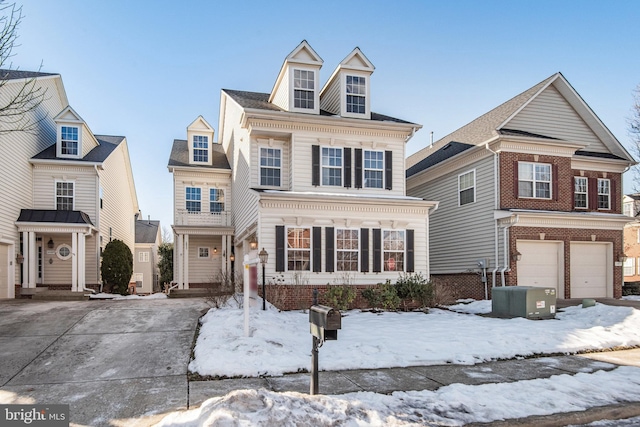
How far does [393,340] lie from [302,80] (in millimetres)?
10717

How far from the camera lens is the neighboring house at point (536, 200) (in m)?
17.1

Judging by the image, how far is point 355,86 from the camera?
16844mm

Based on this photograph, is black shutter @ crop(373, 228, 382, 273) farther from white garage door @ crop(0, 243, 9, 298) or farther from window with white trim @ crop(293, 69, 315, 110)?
white garage door @ crop(0, 243, 9, 298)

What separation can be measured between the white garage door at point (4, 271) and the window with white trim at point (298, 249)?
36.6ft

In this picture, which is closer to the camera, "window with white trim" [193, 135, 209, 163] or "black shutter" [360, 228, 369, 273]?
"black shutter" [360, 228, 369, 273]

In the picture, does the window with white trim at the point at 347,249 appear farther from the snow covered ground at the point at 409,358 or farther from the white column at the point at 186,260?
the white column at the point at 186,260

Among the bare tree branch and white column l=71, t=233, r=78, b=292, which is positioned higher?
the bare tree branch

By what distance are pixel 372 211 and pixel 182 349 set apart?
343 inches

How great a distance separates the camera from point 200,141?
2278 cm

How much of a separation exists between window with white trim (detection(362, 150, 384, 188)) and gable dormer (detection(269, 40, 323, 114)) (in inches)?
101

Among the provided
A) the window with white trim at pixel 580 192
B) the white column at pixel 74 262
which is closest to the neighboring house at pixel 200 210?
the white column at pixel 74 262

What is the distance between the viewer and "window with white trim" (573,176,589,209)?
19078 millimetres

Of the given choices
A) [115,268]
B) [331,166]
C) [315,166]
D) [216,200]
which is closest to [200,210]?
[216,200]

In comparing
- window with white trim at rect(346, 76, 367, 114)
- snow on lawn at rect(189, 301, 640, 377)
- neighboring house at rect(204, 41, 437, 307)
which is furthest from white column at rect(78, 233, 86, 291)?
window with white trim at rect(346, 76, 367, 114)
